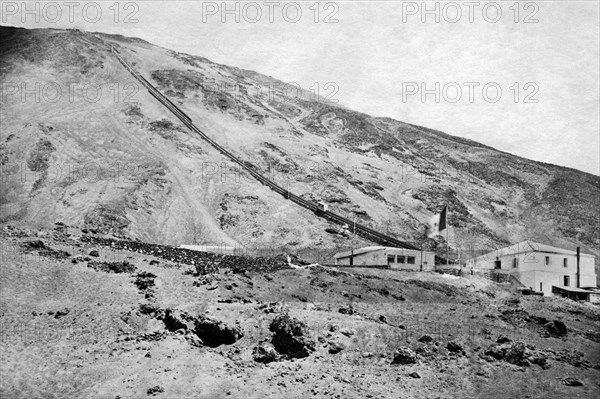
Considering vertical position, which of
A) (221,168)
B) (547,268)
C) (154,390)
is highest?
(221,168)

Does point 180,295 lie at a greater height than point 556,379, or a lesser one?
greater

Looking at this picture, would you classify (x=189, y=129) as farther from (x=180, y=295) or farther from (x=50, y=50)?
(x=180, y=295)

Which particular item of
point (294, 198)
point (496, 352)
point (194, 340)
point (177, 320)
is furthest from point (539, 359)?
point (294, 198)

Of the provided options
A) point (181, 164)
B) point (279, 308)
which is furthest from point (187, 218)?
point (279, 308)

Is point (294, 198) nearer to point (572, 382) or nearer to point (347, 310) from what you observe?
point (347, 310)

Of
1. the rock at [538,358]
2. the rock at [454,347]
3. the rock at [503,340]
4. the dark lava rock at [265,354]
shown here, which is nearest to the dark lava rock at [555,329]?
the rock at [503,340]
